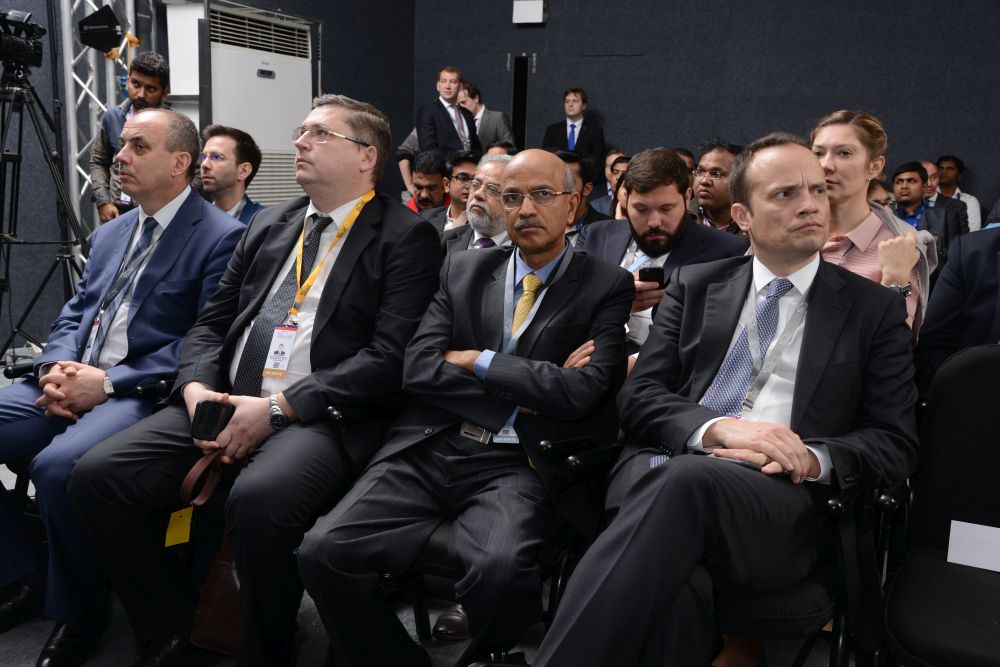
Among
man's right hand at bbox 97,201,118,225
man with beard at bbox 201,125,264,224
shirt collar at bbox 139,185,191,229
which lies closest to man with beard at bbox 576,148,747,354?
shirt collar at bbox 139,185,191,229

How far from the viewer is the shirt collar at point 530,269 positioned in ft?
7.88

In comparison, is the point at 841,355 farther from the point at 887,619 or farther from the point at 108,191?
the point at 108,191

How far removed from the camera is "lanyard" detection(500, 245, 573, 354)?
2.33 m

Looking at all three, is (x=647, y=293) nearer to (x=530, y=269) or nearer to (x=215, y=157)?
(x=530, y=269)

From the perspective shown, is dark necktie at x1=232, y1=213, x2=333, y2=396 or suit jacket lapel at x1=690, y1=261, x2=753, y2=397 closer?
suit jacket lapel at x1=690, y1=261, x2=753, y2=397

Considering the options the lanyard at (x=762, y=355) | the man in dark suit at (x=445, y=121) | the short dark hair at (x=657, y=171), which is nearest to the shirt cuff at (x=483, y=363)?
the lanyard at (x=762, y=355)

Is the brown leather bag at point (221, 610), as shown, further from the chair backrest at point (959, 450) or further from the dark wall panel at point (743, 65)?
the dark wall panel at point (743, 65)

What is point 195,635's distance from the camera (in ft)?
7.00

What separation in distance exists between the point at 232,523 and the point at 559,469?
2.67 ft

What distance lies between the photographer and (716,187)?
11.5 ft

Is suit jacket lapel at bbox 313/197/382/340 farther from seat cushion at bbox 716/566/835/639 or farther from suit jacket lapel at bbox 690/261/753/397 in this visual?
seat cushion at bbox 716/566/835/639

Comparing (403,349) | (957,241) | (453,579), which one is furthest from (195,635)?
(957,241)

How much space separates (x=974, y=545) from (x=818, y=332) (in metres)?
0.58

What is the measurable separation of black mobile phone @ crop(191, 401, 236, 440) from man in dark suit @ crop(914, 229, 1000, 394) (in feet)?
6.32
